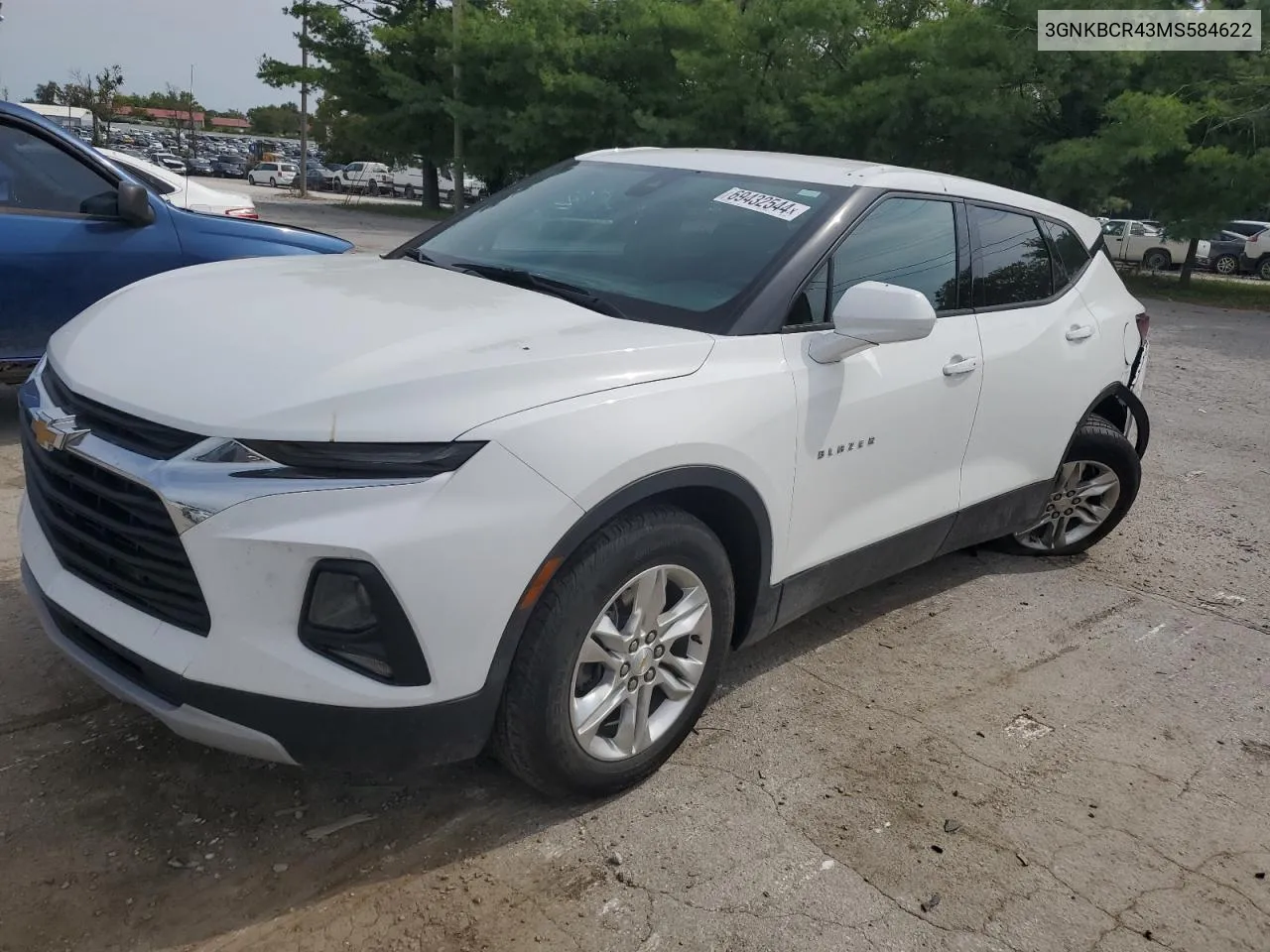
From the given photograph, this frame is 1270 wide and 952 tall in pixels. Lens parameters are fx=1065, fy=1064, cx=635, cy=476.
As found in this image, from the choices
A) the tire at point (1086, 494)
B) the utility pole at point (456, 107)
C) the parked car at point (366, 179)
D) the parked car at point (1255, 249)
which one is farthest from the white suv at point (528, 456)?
the parked car at point (366, 179)

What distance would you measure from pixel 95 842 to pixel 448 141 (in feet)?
123

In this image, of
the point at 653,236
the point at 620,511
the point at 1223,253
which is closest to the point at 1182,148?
the point at 1223,253

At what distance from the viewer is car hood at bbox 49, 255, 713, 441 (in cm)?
230

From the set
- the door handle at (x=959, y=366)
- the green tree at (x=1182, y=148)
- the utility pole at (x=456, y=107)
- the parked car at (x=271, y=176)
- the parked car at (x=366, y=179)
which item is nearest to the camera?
the door handle at (x=959, y=366)

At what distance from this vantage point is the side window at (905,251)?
3.40 metres

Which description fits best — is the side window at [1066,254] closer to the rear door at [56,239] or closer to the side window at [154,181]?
the rear door at [56,239]

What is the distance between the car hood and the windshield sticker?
70 cm

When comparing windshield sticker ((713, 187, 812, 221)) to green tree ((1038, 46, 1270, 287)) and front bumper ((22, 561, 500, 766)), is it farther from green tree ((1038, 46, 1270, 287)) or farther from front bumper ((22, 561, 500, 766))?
green tree ((1038, 46, 1270, 287))

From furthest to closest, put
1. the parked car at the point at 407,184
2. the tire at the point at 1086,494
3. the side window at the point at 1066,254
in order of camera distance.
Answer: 1. the parked car at the point at 407,184
2. the tire at the point at 1086,494
3. the side window at the point at 1066,254

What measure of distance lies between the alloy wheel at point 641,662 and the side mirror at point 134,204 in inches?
160

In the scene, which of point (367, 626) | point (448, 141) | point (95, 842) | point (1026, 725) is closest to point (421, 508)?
point (367, 626)

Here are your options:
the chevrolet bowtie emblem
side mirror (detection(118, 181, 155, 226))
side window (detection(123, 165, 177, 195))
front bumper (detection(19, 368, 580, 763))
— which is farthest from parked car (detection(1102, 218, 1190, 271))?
the chevrolet bowtie emblem

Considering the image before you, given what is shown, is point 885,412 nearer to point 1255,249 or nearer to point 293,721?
point 293,721

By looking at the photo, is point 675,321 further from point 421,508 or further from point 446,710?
point 446,710
